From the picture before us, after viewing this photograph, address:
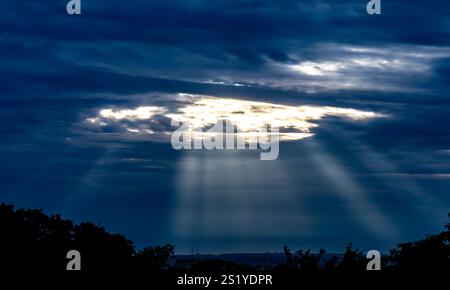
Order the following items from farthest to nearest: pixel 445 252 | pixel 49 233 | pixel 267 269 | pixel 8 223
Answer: pixel 49 233 → pixel 8 223 → pixel 445 252 → pixel 267 269

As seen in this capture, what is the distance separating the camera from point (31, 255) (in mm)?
32031

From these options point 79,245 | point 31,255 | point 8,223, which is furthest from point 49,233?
point 31,255

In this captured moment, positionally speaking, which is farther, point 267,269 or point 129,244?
point 129,244

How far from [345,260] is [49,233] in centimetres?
2523

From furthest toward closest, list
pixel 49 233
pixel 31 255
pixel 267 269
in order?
pixel 49 233
pixel 31 255
pixel 267 269

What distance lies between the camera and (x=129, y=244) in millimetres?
47562
